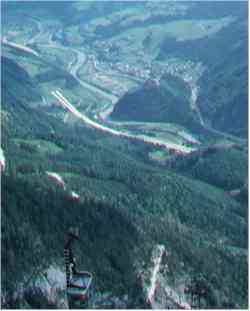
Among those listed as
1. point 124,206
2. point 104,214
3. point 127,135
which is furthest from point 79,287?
point 127,135

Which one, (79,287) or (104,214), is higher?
(79,287)

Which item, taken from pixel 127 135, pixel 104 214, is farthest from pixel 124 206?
pixel 127 135

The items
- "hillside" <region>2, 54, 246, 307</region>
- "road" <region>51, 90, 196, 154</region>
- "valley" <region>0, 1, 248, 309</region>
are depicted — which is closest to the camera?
"valley" <region>0, 1, 248, 309</region>

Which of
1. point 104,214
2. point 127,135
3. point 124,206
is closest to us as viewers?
point 104,214

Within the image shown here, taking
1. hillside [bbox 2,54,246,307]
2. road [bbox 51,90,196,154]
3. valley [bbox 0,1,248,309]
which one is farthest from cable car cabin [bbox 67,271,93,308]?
road [bbox 51,90,196,154]

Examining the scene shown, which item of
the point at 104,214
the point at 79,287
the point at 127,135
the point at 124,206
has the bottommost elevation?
the point at 127,135

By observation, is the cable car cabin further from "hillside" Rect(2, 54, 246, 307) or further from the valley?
"hillside" Rect(2, 54, 246, 307)

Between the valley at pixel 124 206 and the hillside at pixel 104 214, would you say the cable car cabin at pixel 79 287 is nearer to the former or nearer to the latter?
the valley at pixel 124 206

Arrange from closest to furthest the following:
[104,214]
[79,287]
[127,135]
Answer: [79,287]
[104,214]
[127,135]

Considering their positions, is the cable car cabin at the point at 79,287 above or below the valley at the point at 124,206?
above

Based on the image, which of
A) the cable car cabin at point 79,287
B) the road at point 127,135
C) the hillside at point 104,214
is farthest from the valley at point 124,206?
the cable car cabin at point 79,287

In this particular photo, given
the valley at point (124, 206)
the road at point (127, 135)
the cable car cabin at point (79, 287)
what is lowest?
the road at point (127, 135)

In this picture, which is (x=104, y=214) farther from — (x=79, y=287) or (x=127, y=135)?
(x=127, y=135)

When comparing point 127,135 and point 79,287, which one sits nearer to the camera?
point 79,287
